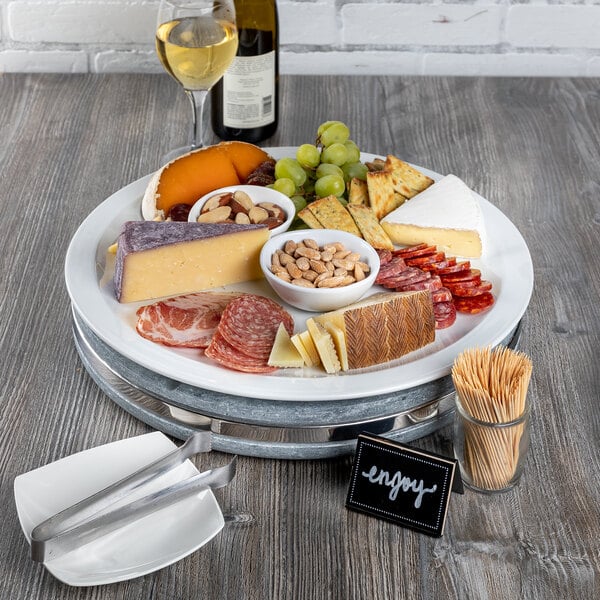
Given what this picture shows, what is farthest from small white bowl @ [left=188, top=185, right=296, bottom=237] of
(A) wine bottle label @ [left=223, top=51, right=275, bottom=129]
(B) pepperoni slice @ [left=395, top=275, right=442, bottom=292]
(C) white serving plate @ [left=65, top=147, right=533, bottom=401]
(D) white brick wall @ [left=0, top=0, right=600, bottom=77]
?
(D) white brick wall @ [left=0, top=0, right=600, bottom=77]

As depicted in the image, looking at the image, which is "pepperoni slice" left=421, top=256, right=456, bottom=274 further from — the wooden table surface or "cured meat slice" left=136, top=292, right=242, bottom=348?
"cured meat slice" left=136, top=292, right=242, bottom=348

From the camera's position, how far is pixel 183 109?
1.99m

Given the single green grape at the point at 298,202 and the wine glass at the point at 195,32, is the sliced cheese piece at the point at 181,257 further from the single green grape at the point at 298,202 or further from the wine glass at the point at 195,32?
the wine glass at the point at 195,32

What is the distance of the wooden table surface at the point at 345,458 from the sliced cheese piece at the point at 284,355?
0.41 feet

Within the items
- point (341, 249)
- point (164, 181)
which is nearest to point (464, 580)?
point (341, 249)

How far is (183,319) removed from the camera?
117 centimetres

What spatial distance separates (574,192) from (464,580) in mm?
1045

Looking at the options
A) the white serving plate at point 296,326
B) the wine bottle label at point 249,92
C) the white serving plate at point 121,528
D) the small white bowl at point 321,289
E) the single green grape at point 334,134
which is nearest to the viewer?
the white serving plate at point 121,528

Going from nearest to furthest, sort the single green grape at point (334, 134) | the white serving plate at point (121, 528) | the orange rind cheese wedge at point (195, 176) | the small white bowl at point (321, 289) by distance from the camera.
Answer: the white serving plate at point (121, 528) < the small white bowl at point (321, 289) < the orange rind cheese wedge at point (195, 176) < the single green grape at point (334, 134)

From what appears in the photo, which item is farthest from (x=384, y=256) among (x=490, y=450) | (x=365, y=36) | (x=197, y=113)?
(x=365, y=36)

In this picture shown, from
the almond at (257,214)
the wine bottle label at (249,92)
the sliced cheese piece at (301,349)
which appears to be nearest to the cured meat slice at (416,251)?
the almond at (257,214)

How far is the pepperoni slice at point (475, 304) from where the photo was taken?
1.22m

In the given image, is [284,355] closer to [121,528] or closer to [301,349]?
[301,349]

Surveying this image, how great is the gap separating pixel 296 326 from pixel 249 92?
683mm
